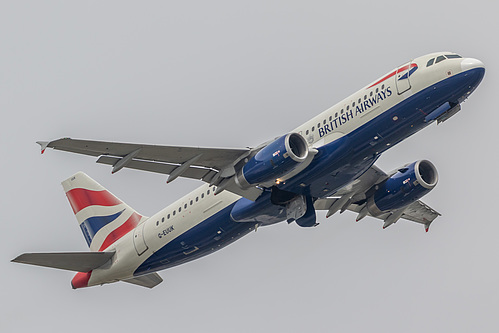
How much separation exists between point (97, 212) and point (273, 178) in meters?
14.5

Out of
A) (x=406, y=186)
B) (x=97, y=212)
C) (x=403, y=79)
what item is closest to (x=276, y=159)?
(x=403, y=79)

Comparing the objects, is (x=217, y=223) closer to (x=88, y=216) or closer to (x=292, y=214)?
(x=292, y=214)

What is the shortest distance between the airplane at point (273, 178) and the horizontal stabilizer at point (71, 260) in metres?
0.05

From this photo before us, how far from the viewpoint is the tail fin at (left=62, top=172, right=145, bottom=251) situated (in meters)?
44.8

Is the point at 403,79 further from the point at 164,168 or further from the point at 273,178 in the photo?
the point at 164,168

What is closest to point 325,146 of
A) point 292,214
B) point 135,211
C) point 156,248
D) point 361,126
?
point 361,126

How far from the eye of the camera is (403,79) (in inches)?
1385

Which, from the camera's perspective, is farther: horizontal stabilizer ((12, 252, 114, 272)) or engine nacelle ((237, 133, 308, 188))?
horizontal stabilizer ((12, 252, 114, 272))

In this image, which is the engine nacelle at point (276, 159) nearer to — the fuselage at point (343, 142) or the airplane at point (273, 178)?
the airplane at point (273, 178)

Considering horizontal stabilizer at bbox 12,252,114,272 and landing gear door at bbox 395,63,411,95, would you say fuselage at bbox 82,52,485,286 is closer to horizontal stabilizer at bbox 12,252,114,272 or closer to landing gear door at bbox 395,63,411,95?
landing gear door at bbox 395,63,411,95

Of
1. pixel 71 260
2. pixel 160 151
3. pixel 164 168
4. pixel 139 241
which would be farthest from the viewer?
pixel 139 241

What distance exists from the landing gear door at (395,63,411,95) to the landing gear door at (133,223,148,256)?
15.4m

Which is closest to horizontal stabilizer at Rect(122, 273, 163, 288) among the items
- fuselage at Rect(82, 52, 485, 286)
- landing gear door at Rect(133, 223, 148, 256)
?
landing gear door at Rect(133, 223, 148, 256)

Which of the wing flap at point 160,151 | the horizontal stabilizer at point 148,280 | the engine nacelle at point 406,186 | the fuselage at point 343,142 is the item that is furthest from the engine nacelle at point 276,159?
the horizontal stabilizer at point 148,280
